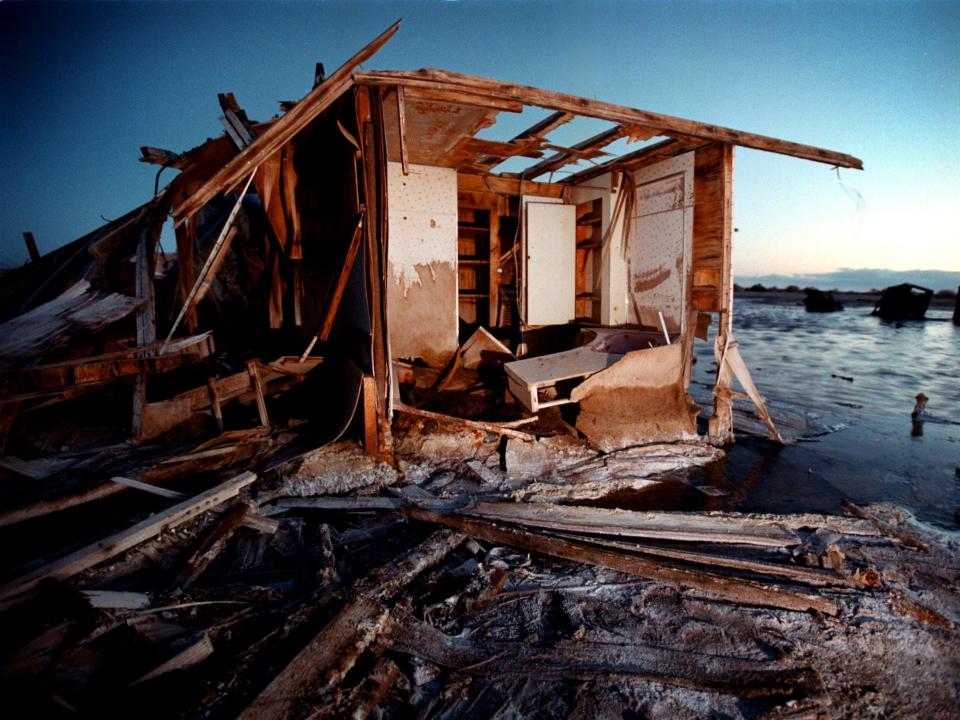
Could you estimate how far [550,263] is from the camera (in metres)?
8.70

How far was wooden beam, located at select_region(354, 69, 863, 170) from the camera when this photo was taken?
13.4ft

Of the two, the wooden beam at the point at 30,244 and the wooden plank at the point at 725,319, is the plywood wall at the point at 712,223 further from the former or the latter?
the wooden beam at the point at 30,244

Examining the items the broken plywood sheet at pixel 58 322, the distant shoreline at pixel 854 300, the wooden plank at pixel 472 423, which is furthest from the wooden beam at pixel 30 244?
the distant shoreline at pixel 854 300

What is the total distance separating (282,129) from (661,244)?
550 cm

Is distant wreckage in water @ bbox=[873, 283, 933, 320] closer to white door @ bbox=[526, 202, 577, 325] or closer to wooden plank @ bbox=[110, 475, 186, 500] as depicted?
white door @ bbox=[526, 202, 577, 325]

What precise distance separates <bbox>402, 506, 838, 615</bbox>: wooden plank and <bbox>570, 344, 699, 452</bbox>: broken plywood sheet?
99.6 inches

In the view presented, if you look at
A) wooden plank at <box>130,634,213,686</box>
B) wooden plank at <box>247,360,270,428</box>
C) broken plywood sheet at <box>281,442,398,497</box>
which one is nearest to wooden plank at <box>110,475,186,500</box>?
broken plywood sheet at <box>281,442,398,497</box>

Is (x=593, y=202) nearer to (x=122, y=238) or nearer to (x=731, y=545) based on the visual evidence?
(x=731, y=545)

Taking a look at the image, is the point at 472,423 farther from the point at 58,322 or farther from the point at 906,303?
the point at 906,303

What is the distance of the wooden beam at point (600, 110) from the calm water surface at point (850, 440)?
4.02 metres

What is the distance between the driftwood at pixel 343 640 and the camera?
6.79 feet

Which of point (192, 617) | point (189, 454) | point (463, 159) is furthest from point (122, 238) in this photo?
point (192, 617)

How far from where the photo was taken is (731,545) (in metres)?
3.72

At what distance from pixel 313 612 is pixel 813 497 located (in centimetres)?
531
